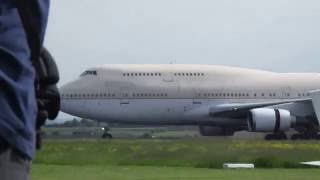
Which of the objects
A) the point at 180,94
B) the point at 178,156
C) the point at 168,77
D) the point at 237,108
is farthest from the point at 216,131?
the point at 178,156

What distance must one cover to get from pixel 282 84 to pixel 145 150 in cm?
2272

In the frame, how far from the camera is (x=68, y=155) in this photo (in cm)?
1991

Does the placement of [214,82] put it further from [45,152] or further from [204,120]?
[45,152]

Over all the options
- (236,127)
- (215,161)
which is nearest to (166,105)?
(236,127)

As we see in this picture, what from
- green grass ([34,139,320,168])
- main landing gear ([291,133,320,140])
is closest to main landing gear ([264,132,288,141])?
main landing gear ([291,133,320,140])

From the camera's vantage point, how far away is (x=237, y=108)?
4162 centimetres

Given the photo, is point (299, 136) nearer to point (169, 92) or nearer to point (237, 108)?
point (237, 108)

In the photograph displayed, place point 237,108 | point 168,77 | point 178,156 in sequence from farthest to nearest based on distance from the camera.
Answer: point 168,77 → point 237,108 → point 178,156

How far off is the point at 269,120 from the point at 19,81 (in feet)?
121

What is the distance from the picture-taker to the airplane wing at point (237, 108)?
41344 mm

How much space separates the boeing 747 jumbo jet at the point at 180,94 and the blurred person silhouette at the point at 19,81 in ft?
131

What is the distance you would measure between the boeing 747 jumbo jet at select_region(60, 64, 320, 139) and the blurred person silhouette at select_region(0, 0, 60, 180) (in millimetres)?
39823

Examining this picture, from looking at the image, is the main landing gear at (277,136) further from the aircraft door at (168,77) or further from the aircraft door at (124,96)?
the aircraft door at (124,96)

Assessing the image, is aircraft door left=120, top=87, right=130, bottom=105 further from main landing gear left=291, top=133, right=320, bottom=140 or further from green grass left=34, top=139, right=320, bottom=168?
green grass left=34, top=139, right=320, bottom=168
